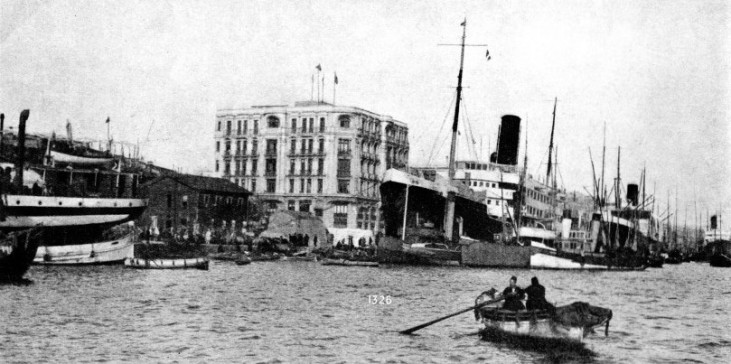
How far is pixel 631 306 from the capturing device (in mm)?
44188

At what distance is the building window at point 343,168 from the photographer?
108 metres

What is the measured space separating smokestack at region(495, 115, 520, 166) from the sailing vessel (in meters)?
7.74

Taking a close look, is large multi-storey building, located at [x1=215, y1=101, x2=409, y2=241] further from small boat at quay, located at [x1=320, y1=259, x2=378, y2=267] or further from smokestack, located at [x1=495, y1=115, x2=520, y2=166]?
small boat at quay, located at [x1=320, y1=259, x2=378, y2=267]

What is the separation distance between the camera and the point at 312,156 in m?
109

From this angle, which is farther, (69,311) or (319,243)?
(319,243)

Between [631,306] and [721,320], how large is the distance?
4826 millimetres

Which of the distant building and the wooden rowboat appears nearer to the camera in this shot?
the wooden rowboat

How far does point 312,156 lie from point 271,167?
6.33m

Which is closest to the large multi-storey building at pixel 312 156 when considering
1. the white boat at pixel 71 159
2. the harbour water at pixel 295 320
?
the white boat at pixel 71 159

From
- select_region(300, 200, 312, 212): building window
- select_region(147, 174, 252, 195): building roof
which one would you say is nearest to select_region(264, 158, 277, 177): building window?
select_region(300, 200, 312, 212): building window

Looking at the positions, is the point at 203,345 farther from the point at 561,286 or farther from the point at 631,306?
the point at 561,286

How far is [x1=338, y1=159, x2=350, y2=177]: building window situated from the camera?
108 m

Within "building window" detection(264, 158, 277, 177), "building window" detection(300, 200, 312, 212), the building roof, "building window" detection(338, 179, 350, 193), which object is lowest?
"building window" detection(300, 200, 312, 212)

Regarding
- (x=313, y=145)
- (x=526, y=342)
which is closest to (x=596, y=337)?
(x=526, y=342)
